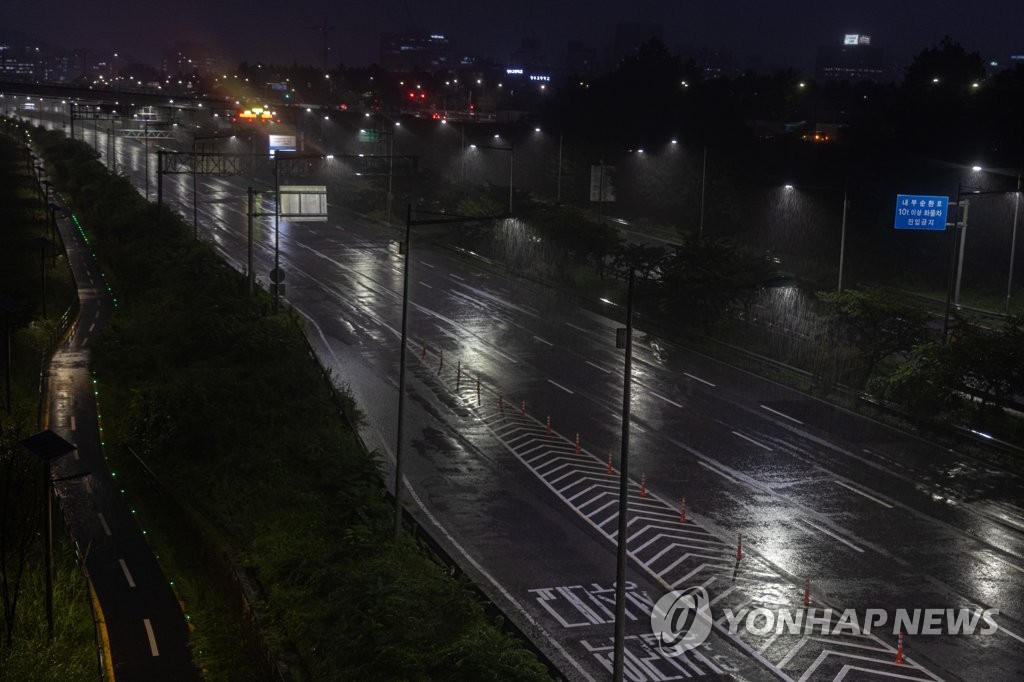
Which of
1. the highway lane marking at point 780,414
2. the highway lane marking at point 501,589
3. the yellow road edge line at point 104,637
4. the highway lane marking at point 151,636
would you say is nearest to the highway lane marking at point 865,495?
the highway lane marking at point 780,414

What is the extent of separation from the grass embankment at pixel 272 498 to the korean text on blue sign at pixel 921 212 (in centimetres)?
2490

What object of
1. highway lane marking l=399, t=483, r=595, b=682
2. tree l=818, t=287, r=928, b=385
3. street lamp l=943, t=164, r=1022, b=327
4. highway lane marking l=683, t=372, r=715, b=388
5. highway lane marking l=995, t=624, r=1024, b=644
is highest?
street lamp l=943, t=164, r=1022, b=327

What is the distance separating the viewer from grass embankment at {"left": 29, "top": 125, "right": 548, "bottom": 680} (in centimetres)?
1812

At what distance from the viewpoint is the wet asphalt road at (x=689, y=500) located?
20.6 m

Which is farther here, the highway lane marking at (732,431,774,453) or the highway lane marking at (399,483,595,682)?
the highway lane marking at (732,431,774,453)

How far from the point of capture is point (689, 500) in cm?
2809

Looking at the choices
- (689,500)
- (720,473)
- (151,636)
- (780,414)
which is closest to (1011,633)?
(689,500)

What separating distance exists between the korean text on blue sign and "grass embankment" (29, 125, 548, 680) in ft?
81.7

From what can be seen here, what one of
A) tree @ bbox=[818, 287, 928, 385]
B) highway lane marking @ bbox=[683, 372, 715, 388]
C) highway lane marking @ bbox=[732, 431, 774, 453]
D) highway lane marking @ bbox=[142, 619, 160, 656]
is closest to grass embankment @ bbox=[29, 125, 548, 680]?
highway lane marking @ bbox=[142, 619, 160, 656]

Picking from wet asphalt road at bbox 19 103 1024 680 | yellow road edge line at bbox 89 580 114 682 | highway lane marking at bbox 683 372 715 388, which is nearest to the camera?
yellow road edge line at bbox 89 580 114 682

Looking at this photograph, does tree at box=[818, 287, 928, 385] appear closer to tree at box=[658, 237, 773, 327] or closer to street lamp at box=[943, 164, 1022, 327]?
street lamp at box=[943, 164, 1022, 327]

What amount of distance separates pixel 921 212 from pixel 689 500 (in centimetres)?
2345

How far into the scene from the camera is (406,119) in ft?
371

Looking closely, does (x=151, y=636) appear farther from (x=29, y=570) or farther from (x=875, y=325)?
(x=875, y=325)
